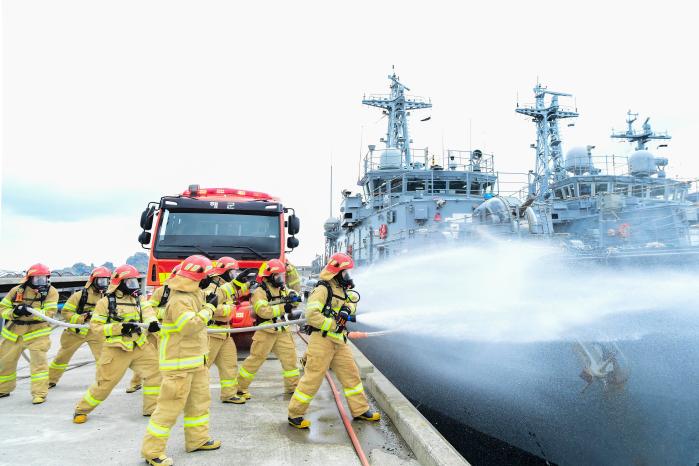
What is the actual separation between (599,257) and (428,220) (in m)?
7.19

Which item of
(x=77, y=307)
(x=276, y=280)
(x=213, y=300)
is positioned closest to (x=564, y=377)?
(x=276, y=280)

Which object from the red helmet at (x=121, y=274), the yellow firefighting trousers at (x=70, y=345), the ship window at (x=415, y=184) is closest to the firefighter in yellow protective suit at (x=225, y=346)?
the red helmet at (x=121, y=274)

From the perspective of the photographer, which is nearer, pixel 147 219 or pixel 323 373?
pixel 323 373

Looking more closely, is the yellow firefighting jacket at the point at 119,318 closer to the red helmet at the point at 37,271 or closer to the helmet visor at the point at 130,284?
the helmet visor at the point at 130,284

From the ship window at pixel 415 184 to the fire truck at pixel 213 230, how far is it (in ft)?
32.4

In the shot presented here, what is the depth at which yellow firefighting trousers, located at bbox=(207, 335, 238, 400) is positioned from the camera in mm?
5609

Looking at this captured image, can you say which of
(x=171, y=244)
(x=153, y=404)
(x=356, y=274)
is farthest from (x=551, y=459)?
(x=356, y=274)

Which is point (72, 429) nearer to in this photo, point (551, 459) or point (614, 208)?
point (551, 459)

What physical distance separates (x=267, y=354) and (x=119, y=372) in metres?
1.78

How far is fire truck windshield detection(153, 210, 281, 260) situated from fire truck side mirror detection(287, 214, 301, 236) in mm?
213

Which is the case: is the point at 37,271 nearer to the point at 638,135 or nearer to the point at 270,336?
the point at 270,336

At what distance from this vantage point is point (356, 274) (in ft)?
49.2

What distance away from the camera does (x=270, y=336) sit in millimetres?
5828

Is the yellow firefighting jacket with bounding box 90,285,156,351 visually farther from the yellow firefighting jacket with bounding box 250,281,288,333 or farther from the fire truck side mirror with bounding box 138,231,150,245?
the fire truck side mirror with bounding box 138,231,150,245
